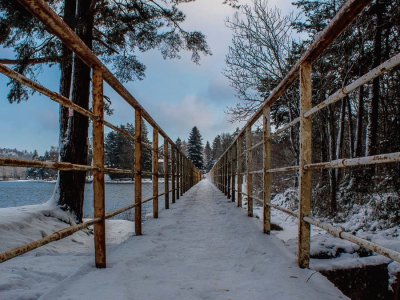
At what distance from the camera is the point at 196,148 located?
7744 centimetres

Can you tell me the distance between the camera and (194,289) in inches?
67.9

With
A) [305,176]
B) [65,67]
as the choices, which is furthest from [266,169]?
[65,67]

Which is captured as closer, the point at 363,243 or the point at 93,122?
the point at 363,243

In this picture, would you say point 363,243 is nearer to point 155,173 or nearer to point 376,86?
point 155,173

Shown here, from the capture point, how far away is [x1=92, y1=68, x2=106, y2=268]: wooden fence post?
7.06ft

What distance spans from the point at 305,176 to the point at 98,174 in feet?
4.51

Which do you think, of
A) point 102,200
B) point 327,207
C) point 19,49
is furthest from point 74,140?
point 327,207

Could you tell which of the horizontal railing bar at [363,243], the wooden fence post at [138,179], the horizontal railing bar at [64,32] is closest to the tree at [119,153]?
the wooden fence post at [138,179]

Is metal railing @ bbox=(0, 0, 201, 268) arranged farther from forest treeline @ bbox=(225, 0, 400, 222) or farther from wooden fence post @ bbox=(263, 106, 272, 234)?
forest treeline @ bbox=(225, 0, 400, 222)

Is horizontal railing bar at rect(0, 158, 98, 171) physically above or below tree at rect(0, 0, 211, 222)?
below

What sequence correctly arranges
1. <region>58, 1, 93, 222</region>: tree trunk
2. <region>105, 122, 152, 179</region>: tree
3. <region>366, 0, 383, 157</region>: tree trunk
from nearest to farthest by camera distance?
<region>58, 1, 93, 222</region>: tree trunk → <region>366, 0, 383, 157</region>: tree trunk → <region>105, 122, 152, 179</region>: tree

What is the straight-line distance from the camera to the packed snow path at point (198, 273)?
5.40 feet

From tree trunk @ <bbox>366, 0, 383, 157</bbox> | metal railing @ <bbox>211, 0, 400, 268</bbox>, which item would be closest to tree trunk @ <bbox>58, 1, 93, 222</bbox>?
metal railing @ <bbox>211, 0, 400, 268</bbox>

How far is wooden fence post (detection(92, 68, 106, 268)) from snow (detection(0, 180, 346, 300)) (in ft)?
0.45
